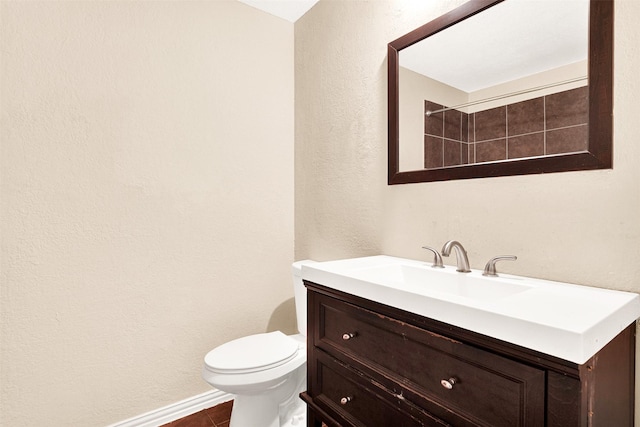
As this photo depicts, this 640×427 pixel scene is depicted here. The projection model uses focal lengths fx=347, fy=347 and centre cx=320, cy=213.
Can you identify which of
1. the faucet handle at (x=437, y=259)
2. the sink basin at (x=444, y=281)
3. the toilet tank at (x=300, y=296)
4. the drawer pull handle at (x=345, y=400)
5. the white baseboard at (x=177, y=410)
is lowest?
the white baseboard at (x=177, y=410)

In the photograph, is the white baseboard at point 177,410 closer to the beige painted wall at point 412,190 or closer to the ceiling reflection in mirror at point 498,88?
the beige painted wall at point 412,190

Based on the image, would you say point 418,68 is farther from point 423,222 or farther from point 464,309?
point 464,309

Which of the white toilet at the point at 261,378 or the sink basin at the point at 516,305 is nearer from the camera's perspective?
the sink basin at the point at 516,305

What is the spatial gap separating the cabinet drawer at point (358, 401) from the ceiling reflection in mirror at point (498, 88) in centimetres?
89

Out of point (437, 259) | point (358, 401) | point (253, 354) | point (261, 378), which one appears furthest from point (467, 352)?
point (253, 354)

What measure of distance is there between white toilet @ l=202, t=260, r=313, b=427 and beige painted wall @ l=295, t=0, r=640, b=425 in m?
0.61

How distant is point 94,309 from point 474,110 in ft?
6.30

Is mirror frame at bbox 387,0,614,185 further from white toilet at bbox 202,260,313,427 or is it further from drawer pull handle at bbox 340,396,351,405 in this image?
white toilet at bbox 202,260,313,427

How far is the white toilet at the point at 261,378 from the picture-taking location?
1.47 m

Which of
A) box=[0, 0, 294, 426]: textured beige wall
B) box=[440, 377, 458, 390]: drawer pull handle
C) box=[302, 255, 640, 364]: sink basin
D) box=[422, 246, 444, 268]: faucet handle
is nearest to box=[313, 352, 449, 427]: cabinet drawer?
box=[440, 377, 458, 390]: drawer pull handle

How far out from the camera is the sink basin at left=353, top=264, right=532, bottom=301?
3.60ft

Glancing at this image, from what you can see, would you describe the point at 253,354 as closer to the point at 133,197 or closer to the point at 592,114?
the point at 133,197

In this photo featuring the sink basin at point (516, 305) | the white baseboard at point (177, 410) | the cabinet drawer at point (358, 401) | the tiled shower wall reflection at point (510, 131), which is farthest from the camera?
the white baseboard at point (177, 410)

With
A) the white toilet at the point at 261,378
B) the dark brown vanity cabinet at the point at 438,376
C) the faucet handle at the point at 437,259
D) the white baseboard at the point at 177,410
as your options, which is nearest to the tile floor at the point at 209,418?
the white baseboard at the point at 177,410
